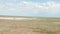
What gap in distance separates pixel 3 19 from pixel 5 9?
95mm

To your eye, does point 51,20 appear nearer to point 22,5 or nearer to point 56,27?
point 56,27

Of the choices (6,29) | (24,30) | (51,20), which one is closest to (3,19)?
(6,29)

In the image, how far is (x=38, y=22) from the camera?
2.82ft

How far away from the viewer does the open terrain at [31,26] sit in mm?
850

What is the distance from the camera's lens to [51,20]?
2.82 feet

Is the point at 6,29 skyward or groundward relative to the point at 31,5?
groundward

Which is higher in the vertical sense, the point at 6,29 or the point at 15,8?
the point at 15,8

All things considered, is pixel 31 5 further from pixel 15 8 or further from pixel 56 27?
pixel 56 27

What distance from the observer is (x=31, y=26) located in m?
0.86

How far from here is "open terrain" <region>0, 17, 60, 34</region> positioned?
850 millimetres

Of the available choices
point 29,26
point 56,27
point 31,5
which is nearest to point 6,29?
point 29,26

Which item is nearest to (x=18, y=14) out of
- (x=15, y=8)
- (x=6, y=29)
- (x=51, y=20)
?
(x=15, y=8)

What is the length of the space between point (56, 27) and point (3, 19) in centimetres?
46

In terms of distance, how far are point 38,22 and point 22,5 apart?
21cm
